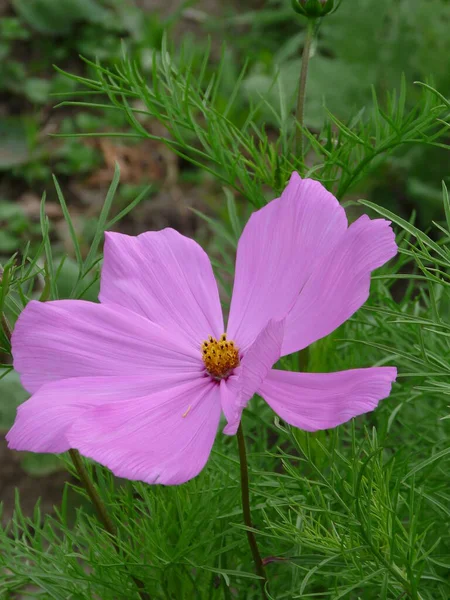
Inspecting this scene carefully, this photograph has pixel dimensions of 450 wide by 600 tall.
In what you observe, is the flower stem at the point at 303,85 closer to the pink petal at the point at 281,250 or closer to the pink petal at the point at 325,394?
the pink petal at the point at 281,250

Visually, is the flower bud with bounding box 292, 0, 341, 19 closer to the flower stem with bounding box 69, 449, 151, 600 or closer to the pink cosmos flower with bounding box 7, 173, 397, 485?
the pink cosmos flower with bounding box 7, 173, 397, 485

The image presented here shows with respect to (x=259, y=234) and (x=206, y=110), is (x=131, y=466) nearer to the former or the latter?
(x=259, y=234)

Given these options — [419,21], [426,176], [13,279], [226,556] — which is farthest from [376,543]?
[419,21]

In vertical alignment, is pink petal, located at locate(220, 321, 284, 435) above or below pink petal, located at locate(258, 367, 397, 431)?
above

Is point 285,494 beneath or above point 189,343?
beneath

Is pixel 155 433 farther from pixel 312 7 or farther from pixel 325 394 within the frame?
pixel 312 7

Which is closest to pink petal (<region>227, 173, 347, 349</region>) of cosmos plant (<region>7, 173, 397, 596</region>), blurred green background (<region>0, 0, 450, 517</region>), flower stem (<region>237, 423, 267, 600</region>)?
cosmos plant (<region>7, 173, 397, 596</region>)

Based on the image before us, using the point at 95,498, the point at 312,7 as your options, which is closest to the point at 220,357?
the point at 95,498
